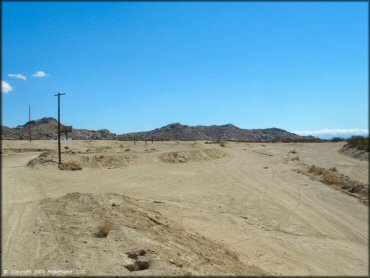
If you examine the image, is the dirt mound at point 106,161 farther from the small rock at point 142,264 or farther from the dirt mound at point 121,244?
the small rock at point 142,264

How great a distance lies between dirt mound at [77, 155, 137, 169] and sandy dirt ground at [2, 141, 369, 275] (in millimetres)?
9174

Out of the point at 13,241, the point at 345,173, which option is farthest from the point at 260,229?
the point at 345,173

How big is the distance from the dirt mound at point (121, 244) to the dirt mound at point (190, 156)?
33.2 metres

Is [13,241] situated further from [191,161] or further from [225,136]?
[225,136]

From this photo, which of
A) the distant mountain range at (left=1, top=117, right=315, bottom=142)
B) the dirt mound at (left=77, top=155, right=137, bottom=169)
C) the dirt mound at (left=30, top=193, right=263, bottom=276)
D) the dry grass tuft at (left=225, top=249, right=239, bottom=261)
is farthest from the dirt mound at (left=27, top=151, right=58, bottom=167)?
the distant mountain range at (left=1, top=117, right=315, bottom=142)

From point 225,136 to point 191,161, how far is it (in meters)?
112

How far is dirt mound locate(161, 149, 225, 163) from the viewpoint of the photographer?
Answer: 52062 mm

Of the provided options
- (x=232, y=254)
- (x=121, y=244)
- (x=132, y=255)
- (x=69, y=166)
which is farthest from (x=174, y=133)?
(x=132, y=255)

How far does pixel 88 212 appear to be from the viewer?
55.8 ft

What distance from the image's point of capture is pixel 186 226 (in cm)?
1811

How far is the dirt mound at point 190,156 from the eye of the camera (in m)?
52.1

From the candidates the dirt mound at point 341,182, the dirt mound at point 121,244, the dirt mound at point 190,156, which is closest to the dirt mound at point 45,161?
the dirt mound at point 190,156

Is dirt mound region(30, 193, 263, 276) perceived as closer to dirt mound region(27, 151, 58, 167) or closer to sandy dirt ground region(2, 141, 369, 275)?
sandy dirt ground region(2, 141, 369, 275)

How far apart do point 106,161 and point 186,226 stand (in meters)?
28.8
